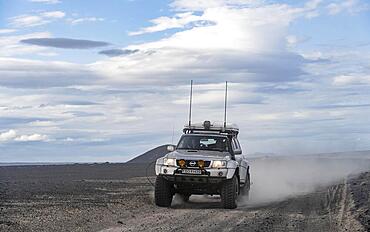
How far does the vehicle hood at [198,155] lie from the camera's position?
19.0 meters

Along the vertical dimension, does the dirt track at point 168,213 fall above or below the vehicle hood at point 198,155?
below

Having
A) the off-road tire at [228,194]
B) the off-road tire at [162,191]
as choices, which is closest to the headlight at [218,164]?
the off-road tire at [228,194]

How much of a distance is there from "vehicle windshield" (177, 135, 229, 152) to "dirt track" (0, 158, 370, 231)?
1641 millimetres

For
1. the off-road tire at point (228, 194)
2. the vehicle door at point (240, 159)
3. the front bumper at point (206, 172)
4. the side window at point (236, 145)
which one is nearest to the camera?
the front bumper at point (206, 172)

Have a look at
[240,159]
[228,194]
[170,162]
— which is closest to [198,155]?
[170,162]

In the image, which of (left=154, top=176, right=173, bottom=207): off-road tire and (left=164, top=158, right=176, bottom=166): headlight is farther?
(left=154, top=176, right=173, bottom=207): off-road tire

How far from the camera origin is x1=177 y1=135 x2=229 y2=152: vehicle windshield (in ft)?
67.0

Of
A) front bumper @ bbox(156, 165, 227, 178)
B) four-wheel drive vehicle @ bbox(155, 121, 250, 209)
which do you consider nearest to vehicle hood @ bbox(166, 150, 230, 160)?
four-wheel drive vehicle @ bbox(155, 121, 250, 209)

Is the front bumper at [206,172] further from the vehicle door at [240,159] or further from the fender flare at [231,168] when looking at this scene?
the vehicle door at [240,159]

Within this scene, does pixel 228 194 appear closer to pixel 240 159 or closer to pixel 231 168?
pixel 231 168

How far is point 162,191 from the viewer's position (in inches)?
760

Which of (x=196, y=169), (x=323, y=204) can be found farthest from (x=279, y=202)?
(x=196, y=169)

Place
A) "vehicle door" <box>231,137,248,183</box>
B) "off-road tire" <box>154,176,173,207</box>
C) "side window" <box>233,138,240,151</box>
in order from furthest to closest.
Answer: "side window" <box>233,138,240,151</box>, "vehicle door" <box>231,137,248,183</box>, "off-road tire" <box>154,176,173,207</box>

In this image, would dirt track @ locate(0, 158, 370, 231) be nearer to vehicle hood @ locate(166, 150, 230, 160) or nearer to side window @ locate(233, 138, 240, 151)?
vehicle hood @ locate(166, 150, 230, 160)
